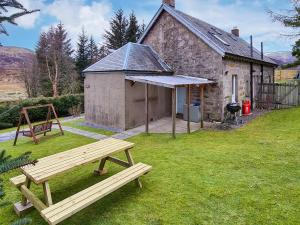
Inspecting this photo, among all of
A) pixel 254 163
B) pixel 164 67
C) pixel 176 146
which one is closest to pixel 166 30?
pixel 164 67

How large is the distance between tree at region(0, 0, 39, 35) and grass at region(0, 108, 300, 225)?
395 cm

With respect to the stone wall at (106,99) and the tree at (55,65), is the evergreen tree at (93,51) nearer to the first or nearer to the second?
the tree at (55,65)

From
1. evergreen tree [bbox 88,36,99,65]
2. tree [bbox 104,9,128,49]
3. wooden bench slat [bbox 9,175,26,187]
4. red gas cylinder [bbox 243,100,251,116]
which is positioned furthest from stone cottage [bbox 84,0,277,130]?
evergreen tree [bbox 88,36,99,65]

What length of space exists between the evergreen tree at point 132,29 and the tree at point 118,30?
1243mm

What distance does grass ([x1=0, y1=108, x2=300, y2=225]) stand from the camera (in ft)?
15.9

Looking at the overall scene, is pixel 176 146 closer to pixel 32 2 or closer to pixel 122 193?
pixel 122 193

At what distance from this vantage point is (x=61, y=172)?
15.5 ft

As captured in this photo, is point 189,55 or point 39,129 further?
point 189,55

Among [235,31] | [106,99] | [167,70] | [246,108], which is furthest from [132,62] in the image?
[235,31]

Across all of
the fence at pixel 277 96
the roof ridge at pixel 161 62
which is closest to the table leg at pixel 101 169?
the roof ridge at pixel 161 62

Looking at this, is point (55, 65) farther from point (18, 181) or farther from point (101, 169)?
point (18, 181)

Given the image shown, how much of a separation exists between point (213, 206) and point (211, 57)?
10.8 m

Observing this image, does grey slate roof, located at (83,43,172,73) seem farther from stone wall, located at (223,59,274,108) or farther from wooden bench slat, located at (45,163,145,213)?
wooden bench slat, located at (45,163,145,213)

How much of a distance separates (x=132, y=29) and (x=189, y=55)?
21820mm
